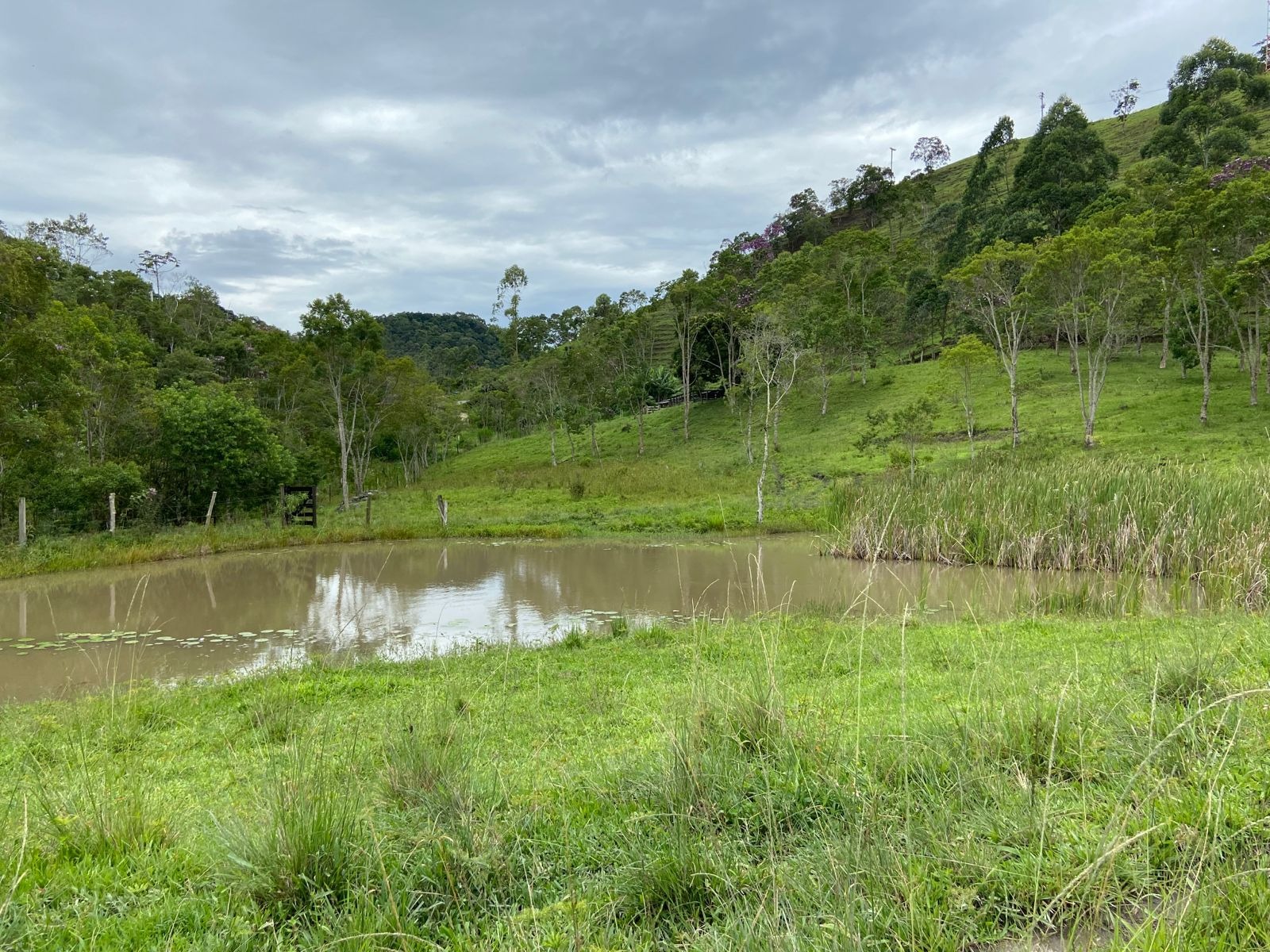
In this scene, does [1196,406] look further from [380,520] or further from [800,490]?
[380,520]

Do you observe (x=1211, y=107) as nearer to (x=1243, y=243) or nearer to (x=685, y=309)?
(x=1243, y=243)

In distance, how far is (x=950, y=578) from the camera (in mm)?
12602

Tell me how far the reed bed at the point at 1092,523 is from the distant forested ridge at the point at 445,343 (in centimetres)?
6671

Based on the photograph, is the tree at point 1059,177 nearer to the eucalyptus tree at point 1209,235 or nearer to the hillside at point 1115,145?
the hillside at point 1115,145

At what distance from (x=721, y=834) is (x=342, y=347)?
3262cm

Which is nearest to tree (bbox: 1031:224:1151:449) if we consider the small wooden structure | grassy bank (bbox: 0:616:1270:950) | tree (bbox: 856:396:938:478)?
tree (bbox: 856:396:938:478)

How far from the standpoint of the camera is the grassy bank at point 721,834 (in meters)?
2.08

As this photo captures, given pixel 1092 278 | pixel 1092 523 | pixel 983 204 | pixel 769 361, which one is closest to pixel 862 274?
pixel 983 204

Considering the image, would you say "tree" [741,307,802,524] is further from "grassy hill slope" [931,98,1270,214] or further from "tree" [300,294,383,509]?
"grassy hill slope" [931,98,1270,214]

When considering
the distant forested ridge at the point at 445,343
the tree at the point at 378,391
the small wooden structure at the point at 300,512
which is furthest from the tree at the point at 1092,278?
the distant forested ridge at the point at 445,343

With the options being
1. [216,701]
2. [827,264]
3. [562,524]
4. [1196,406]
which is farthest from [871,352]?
[216,701]

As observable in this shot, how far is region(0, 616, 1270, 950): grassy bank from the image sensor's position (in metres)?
2.08

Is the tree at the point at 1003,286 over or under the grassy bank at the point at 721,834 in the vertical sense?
over

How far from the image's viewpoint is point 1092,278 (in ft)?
87.9
